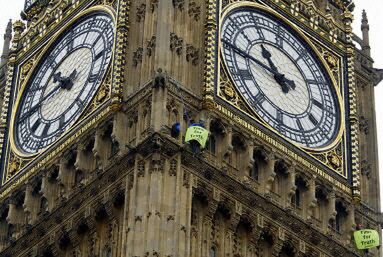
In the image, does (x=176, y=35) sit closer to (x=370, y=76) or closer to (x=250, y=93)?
(x=250, y=93)

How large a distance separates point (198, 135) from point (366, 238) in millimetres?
6702

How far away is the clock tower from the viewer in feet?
161

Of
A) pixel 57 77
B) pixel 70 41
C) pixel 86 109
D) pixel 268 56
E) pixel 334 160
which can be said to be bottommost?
pixel 334 160

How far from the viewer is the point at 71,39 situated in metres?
55.8

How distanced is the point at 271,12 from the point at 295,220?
746cm

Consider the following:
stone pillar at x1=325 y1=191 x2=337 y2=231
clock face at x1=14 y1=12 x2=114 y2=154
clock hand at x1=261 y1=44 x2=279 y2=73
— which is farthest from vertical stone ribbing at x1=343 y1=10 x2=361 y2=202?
clock face at x1=14 y1=12 x2=114 y2=154

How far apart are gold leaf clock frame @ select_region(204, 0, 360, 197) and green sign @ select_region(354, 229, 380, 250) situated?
1312mm

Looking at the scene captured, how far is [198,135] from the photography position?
49.0 m

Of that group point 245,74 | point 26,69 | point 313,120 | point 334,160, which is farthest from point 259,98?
point 26,69

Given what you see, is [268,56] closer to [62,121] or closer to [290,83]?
[290,83]

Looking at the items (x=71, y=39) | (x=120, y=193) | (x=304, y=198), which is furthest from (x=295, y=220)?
(x=71, y=39)

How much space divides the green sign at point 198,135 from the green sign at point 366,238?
20.4ft

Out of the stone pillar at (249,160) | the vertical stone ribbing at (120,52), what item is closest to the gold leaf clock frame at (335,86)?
the stone pillar at (249,160)

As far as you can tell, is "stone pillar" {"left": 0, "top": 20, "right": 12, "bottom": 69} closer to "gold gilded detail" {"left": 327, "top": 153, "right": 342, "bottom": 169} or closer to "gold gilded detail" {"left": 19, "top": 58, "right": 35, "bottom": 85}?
"gold gilded detail" {"left": 19, "top": 58, "right": 35, "bottom": 85}
